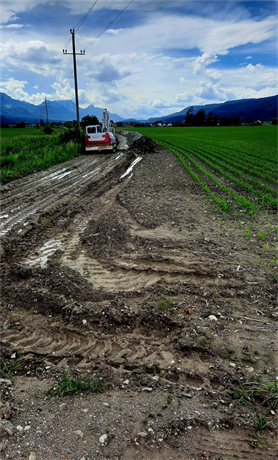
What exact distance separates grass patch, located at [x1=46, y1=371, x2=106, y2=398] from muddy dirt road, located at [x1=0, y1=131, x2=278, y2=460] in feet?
0.23

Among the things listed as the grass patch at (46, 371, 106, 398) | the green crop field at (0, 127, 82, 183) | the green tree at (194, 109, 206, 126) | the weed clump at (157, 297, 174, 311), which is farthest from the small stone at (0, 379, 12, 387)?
the green tree at (194, 109, 206, 126)

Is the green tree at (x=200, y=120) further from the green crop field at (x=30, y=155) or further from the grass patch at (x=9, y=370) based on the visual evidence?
the grass patch at (x=9, y=370)

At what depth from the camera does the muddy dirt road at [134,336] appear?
2520mm

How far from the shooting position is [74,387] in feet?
9.86

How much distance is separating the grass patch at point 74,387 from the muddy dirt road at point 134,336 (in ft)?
0.23

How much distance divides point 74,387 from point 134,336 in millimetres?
1042

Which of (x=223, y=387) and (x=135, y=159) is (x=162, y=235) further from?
(x=135, y=159)

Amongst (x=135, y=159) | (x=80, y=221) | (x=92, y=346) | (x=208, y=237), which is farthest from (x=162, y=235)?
(x=135, y=159)

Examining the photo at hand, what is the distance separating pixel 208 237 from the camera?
21.7 feet

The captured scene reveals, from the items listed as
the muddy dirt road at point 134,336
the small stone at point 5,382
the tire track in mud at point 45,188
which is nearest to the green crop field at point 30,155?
the tire track in mud at point 45,188

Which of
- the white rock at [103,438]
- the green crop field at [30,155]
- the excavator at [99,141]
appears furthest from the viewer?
the excavator at [99,141]

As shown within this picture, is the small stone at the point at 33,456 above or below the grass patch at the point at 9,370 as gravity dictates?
below

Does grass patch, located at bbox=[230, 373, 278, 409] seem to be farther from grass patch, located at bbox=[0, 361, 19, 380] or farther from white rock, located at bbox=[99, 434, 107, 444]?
grass patch, located at bbox=[0, 361, 19, 380]

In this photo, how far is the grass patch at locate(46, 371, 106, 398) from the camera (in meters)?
2.97
